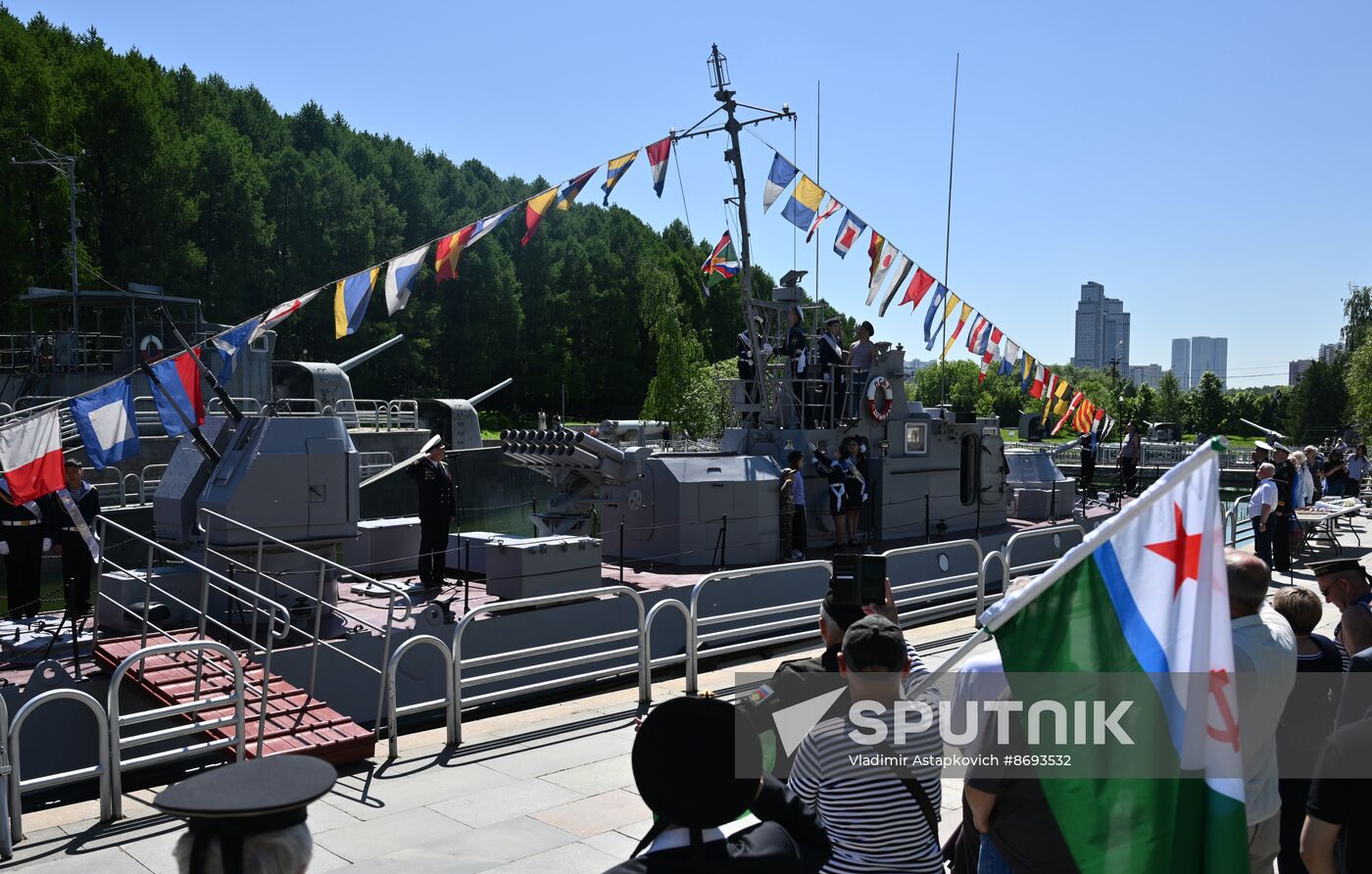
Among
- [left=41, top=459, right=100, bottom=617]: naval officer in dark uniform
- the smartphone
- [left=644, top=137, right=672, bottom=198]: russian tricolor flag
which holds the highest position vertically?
[left=644, top=137, right=672, bottom=198]: russian tricolor flag

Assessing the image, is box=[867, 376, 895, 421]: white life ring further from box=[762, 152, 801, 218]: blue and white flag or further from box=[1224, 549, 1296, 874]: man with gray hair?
box=[1224, 549, 1296, 874]: man with gray hair

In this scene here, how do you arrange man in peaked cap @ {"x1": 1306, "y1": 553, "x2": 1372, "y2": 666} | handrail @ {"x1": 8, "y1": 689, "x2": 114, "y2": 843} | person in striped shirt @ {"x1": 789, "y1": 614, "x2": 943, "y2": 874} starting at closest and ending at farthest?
1. person in striped shirt @ {"x1": 789, "y1": 614, "x2": 943, "y2": 874}
2. man in peaked cap @ {"x1": 1306, "y1": 553, "x2": 1372, "y2": 666}
3. handrail @ {"x1": 8, "y1": 689, "x2": 114, "y2": 843}

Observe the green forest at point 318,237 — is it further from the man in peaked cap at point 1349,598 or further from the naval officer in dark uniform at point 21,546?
the man in peaked cap at point 1349,598

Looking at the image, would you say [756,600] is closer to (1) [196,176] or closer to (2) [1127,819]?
(2) [1127,819]

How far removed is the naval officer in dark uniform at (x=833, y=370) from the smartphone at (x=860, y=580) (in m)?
10.4

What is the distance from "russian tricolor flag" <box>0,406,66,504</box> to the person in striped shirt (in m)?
7.35

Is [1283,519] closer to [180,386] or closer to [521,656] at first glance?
[521,656]

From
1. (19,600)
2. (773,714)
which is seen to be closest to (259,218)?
(19,600)

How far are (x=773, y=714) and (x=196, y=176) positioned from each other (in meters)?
42.7

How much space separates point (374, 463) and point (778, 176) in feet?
54.2

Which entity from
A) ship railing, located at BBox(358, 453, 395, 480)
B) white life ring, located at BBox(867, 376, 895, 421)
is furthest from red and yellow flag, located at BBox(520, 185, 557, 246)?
ship railing, located at BBox(358, 453, 395, 480)

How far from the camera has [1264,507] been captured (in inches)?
539

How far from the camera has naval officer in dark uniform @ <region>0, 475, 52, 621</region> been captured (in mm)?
9875

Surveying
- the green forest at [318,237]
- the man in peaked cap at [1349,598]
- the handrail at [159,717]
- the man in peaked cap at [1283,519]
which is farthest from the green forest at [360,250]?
the man in peaked cap at [1349,598]
